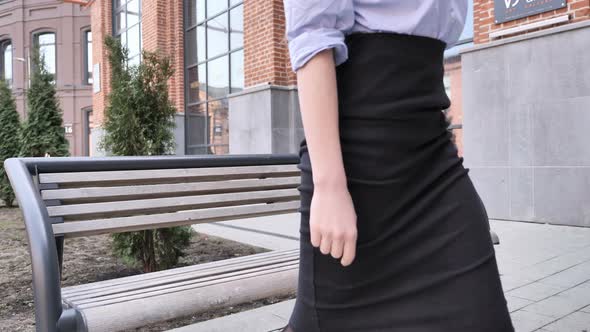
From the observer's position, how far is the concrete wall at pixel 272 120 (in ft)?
29.3

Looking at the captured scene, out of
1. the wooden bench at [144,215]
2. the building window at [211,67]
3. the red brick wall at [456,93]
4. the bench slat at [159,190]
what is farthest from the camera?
the building window at [211,67]

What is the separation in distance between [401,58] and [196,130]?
12.7 meters

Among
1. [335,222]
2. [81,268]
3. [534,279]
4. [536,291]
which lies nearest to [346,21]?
[335,222]

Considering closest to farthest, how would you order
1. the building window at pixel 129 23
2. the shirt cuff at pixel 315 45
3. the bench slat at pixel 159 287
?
the shirt cuff at pixel 315 45, the bench slat at pixel 159 287, the building window at pixel 129 23

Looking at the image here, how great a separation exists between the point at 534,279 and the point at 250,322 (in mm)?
1987

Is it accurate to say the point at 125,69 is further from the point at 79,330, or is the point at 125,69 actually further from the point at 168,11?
the point at 168,11

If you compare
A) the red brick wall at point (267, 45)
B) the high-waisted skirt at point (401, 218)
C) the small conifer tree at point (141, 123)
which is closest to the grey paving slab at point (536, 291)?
the high-waisted skirt at point (401, 218)

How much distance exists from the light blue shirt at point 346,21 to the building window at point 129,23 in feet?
50.0

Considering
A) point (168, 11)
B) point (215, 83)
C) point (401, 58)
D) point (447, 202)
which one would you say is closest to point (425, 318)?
point (447, 202)

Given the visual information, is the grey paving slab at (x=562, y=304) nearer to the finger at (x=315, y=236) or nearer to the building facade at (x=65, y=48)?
the finger at (x=315, y=236)

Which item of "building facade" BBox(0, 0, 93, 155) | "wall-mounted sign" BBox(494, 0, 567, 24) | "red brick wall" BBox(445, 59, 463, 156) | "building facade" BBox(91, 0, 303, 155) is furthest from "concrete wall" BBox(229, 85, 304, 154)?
"building facade" BBox(0, 0, 93, 155)

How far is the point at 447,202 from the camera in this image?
1131 mm

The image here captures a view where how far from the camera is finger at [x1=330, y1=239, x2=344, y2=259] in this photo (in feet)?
3.37

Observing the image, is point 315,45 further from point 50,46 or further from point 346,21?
point 50,46
